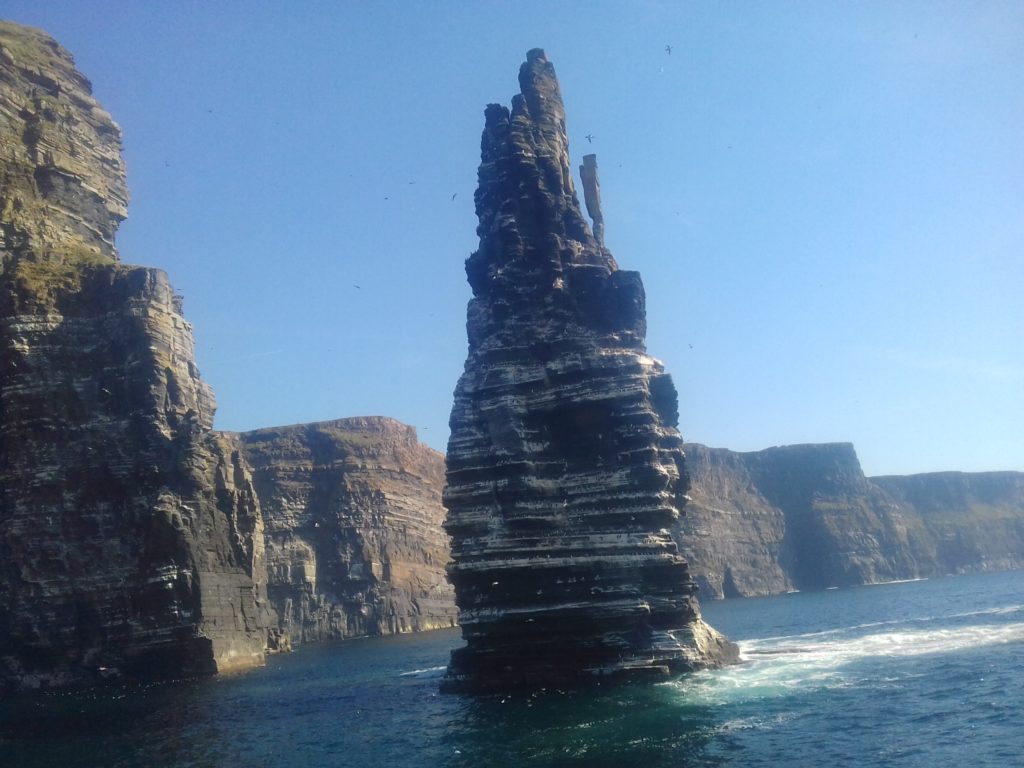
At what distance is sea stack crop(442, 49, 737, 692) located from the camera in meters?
38.1

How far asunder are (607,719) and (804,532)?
547 ft

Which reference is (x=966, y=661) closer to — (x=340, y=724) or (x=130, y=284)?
(x=340, y=724)

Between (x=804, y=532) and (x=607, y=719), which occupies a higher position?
(x=804, y=532)

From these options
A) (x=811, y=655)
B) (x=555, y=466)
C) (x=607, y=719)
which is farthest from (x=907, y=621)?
(x=607, y=719)

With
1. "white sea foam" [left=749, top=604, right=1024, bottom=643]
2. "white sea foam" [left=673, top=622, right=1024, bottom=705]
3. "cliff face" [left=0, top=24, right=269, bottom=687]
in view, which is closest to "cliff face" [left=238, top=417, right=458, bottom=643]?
"cliff face" [left=0, top=24, right=269, bottom=687]

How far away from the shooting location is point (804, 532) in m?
186

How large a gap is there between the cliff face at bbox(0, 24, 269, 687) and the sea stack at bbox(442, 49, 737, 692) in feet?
85.6

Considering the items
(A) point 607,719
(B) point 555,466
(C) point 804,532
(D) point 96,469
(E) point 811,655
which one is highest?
(D) point 96,469

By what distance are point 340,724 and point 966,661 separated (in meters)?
27.0

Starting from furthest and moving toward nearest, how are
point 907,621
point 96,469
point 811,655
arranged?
point 907,621 → point 96,469 → point 811,655

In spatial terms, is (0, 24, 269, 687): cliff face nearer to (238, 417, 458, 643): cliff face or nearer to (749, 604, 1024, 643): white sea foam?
(749, 604, 1024, 643): white sea foam

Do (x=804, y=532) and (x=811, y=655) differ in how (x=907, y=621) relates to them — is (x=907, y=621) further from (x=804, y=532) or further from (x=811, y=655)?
(x=804, y=532)

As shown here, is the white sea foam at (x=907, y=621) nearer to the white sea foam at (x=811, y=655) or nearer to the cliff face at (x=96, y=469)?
the white sea foam at (x=811, y=655)

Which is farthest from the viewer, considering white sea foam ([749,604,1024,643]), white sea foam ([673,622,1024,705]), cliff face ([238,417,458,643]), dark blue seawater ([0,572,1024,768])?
cliff face ([238,417,458,643])
